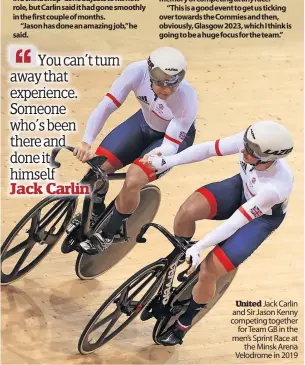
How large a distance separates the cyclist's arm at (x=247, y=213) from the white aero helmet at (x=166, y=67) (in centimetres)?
79

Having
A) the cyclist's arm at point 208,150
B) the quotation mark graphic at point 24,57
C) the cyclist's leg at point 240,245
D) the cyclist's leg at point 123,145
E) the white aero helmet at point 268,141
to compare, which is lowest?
the cyclist's leg at point 240,245

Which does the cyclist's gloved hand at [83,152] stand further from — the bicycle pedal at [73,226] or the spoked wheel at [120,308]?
the spoked wheel at [120,308]

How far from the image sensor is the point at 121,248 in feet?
24.4

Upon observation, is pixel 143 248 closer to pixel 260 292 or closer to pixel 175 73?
pixel 260 292

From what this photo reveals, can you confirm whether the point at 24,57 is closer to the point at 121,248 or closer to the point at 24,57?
the point at 24,57

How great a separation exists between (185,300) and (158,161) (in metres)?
0.93

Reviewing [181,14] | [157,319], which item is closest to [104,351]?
[157,319]

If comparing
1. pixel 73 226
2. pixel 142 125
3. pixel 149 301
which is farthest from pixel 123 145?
pixel 149 301

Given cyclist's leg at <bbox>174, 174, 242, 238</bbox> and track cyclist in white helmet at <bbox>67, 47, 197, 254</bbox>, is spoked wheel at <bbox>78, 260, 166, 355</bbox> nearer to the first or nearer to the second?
cyclist's leg at <bbox>174, 174, 242, 238</bbox>

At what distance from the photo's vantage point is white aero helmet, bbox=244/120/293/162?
6039 millimetres

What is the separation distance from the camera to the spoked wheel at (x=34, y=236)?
7.04 metres

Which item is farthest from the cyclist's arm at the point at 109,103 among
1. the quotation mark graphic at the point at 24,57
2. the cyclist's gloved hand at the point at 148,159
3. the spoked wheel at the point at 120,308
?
the spoked wheel at the point at 120,308

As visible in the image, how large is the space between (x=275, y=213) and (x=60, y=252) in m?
1.73

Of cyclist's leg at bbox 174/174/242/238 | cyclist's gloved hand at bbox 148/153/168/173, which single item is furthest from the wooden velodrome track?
cyclist's gloved hand at bbox 148/153/168/173
